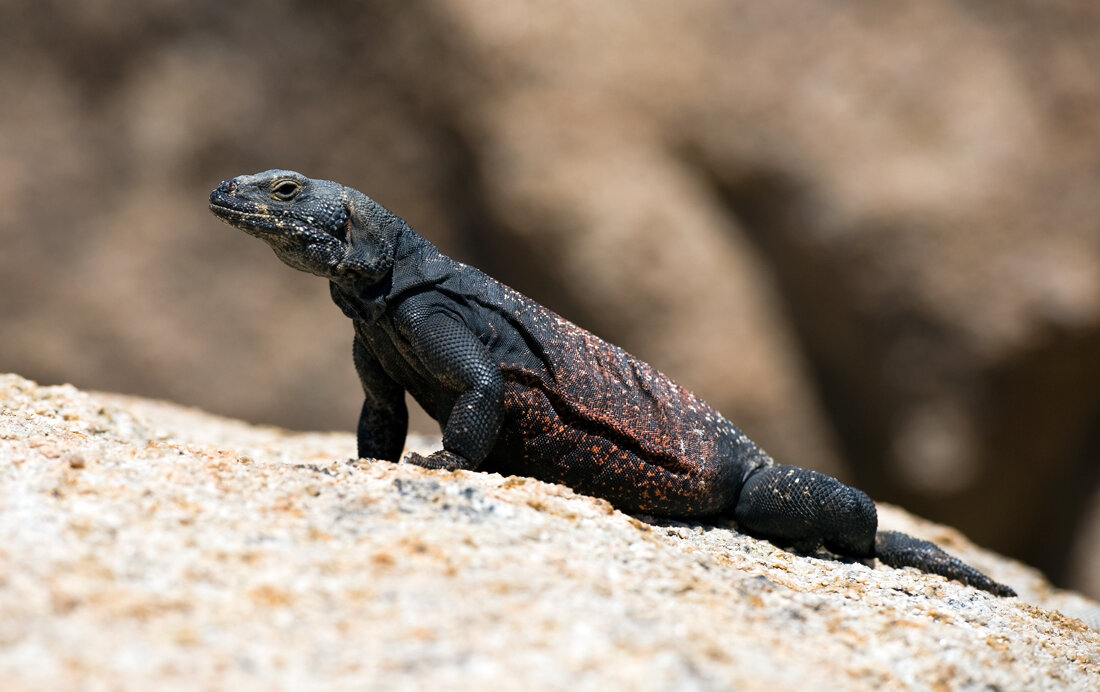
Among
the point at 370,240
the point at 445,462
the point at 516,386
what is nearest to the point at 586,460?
the point at 516,386

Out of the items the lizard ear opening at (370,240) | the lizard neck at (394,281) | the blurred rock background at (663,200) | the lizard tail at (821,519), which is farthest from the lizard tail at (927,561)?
the blurred rock background at (663,200)

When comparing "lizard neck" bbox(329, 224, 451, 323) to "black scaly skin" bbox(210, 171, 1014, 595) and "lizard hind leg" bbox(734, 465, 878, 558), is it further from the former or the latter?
"lizard hind leg" bbox(734, 465, 878, 558)

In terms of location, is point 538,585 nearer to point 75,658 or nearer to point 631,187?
point 75,658

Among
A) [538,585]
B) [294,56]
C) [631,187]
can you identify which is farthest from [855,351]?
[538,585]

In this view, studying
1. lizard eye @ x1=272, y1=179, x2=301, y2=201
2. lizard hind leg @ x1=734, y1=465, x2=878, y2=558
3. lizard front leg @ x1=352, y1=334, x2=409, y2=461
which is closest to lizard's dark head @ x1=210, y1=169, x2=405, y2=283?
lizard eye @ x1=272, y1=179, x2=301, y2=201

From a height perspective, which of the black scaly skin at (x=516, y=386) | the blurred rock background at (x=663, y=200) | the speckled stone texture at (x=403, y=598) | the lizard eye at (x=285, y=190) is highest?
the blurred rock background at (x=663, y=200)

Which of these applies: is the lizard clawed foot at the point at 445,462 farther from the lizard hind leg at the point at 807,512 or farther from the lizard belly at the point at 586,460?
the lizard hind leg at the point at 807,512

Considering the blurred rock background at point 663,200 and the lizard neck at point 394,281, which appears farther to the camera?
the blurred rock background at point 663,200

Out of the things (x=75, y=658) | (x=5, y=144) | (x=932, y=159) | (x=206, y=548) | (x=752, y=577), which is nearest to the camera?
(x=75, y=658)
